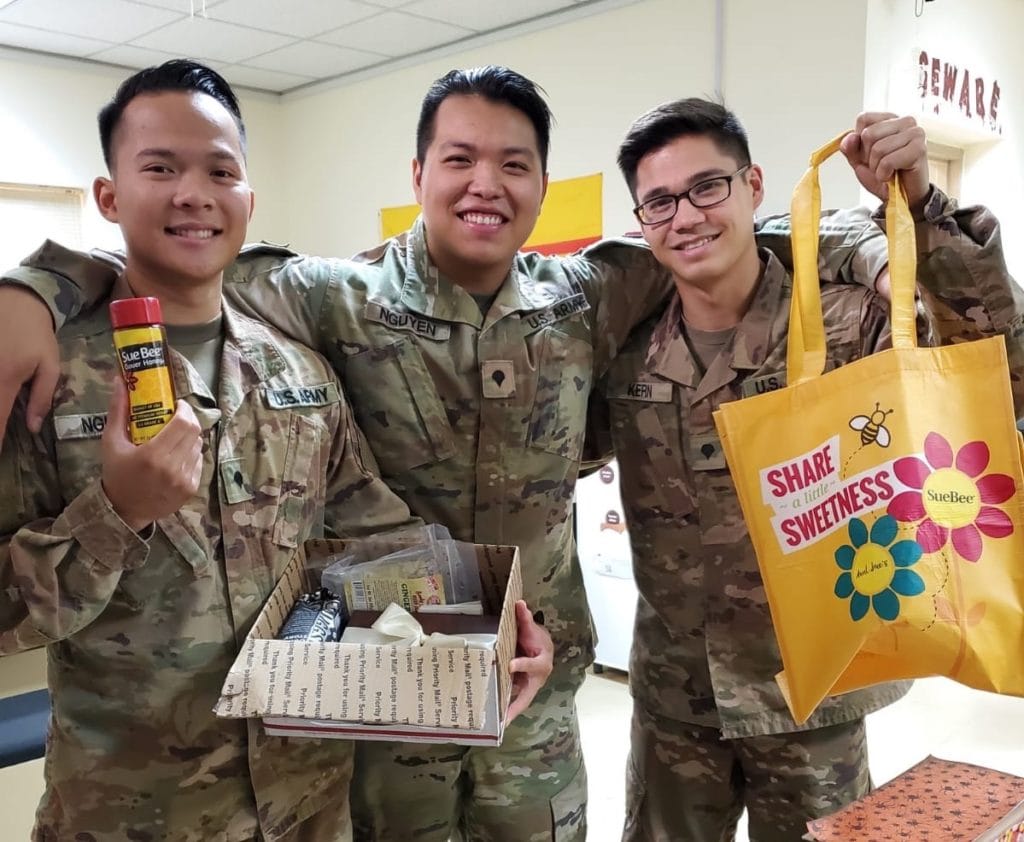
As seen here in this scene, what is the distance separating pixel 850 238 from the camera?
155 centimetres

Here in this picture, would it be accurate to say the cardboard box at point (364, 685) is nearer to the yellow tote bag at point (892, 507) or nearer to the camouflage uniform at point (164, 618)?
the camouflage uniform at point (164, 618)

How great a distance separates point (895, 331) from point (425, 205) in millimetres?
831

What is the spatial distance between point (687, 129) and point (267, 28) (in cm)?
363

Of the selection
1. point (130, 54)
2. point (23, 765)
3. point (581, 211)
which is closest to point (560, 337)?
point (23, 765)

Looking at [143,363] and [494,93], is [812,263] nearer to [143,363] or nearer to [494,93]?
[494,93]

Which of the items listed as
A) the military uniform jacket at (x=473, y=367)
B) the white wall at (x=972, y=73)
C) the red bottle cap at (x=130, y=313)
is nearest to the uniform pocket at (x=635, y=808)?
the military uniform jacket at (x=473, y=367)

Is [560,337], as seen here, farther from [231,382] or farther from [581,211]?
[581,211]

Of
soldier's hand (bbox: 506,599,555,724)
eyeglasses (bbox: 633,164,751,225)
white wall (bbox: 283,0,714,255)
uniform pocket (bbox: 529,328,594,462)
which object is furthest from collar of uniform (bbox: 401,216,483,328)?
white wall (bbox: 283,0,714,255)

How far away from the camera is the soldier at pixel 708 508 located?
1.54 m

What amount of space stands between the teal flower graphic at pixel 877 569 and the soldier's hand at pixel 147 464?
31.8 inches

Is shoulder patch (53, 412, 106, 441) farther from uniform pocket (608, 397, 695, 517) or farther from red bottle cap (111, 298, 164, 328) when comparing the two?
uniform pocket (608, 397, 695, 517)

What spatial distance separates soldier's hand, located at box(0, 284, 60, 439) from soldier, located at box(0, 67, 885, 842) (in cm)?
38

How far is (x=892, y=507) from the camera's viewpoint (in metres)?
1.11

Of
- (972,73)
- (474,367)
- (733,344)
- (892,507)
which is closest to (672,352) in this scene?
(733,344)
